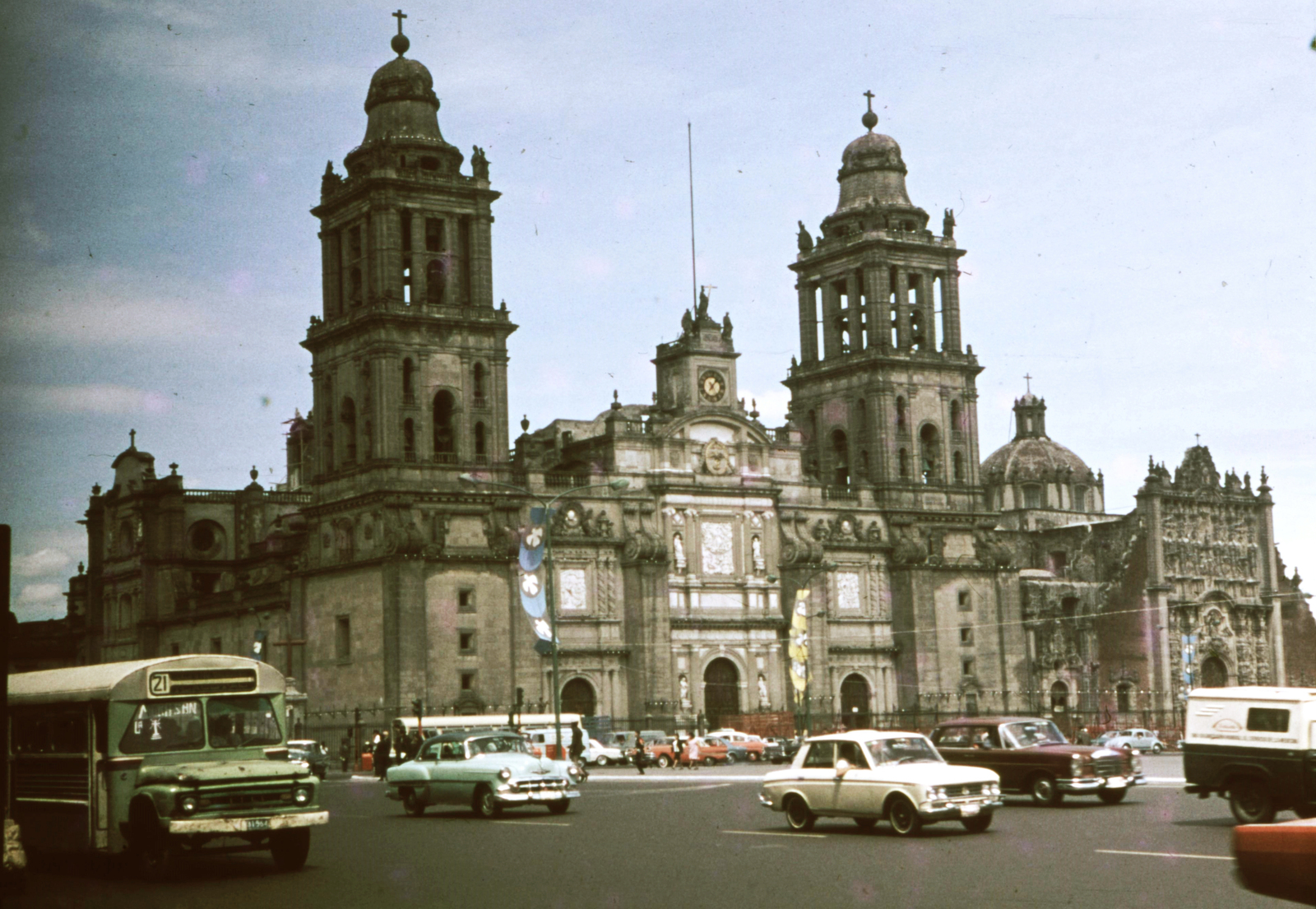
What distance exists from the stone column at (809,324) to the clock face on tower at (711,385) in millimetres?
9494

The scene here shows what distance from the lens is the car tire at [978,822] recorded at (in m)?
24.5

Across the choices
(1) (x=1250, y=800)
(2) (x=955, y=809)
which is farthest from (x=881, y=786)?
(1) (x=1250, y=800)

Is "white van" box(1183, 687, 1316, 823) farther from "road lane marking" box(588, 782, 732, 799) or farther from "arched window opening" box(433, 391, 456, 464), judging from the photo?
"arched window opening" box(433, 391, 456, 464)

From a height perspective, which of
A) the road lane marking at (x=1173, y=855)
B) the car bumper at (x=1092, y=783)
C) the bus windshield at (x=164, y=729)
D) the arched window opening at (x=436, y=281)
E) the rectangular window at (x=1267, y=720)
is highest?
the arched window opening at (x=436, y=281)

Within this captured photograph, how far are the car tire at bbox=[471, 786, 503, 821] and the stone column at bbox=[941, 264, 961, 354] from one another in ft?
187

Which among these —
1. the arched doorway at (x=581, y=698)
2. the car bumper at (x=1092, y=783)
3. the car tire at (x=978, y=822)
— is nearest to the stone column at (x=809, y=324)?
the arched doorway at (x=581, y=698)

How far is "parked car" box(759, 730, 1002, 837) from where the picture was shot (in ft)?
79.5

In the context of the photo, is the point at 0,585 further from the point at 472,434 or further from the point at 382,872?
the point at 472,434

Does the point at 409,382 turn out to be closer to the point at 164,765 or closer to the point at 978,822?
the point at 978,822

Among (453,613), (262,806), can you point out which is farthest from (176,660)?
(453,613)

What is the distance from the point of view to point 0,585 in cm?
1127

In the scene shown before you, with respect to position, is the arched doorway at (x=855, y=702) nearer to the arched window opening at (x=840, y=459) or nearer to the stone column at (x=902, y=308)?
the arched window opening at (x=840, y=459)

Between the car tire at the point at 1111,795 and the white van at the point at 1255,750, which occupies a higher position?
the white van at the point at 1255,750

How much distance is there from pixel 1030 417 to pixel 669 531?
51684 mm
